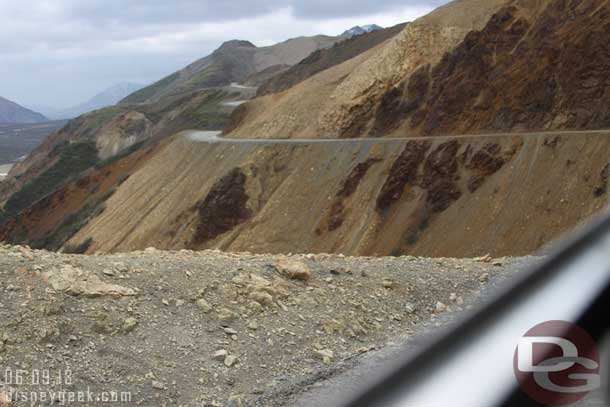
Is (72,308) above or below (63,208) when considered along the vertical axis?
above

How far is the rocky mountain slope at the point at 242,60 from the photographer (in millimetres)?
138250

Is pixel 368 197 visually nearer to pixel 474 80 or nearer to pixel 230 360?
pixel 474 80

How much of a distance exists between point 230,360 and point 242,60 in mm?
158317

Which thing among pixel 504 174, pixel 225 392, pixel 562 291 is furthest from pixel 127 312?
pixel 504 174

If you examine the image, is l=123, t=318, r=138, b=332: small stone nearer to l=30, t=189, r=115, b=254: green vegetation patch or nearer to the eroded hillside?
the eroded hillside

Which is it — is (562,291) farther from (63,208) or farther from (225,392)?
(63,208)

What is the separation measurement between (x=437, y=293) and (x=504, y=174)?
1828cm

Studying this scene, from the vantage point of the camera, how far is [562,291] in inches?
57.2

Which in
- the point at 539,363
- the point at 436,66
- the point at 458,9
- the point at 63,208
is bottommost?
the point at 63,208

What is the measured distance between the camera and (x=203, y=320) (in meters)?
8.38

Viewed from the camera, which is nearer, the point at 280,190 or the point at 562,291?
the point at 562,291

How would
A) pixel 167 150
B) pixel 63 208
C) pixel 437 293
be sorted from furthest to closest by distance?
pixel 63 208 → pixel 167 150 → pixel 437 293

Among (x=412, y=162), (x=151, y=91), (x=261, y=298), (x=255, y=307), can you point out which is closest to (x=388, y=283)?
(x=261, y=298)

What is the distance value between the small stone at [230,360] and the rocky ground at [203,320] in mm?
25
